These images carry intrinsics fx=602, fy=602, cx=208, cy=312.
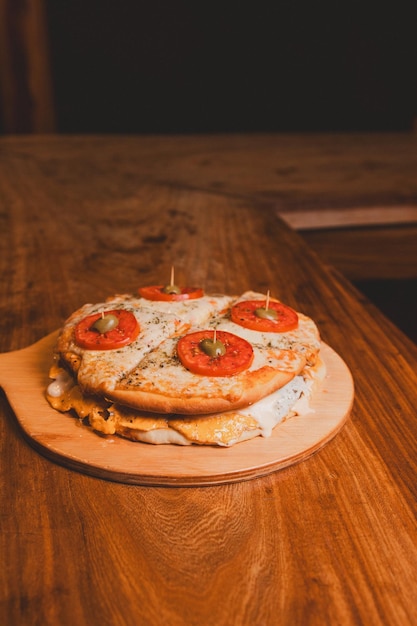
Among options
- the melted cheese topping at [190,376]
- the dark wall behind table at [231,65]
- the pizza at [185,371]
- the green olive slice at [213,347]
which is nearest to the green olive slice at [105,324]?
the pizza at [185,371]

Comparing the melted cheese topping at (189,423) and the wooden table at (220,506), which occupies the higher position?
the melted cheese topping at (189,423)

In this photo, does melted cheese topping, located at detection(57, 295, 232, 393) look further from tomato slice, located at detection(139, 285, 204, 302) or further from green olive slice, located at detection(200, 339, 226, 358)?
green olive slice, located at detection(200, 339, 226, 358)

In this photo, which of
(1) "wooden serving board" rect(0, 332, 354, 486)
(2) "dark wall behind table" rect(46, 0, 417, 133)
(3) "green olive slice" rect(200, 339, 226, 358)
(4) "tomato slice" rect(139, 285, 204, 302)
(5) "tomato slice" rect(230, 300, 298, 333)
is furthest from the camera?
(2) "dark wall behind table" rect(46, 0, 417, 133)

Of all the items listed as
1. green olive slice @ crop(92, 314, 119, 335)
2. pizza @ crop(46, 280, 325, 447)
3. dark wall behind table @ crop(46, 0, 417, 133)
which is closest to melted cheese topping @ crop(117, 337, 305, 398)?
pizza @ crop(46, 280, 325, 447)

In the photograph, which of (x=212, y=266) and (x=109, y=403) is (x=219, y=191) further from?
(x=109, y=403)

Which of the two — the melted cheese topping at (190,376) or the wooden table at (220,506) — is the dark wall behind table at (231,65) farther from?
the melted cheese topping at (190,376)

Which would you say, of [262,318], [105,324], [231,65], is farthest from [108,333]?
[231,65]

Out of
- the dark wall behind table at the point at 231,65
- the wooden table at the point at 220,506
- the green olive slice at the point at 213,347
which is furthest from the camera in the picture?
the dark wall behind table at the point at 231,65
